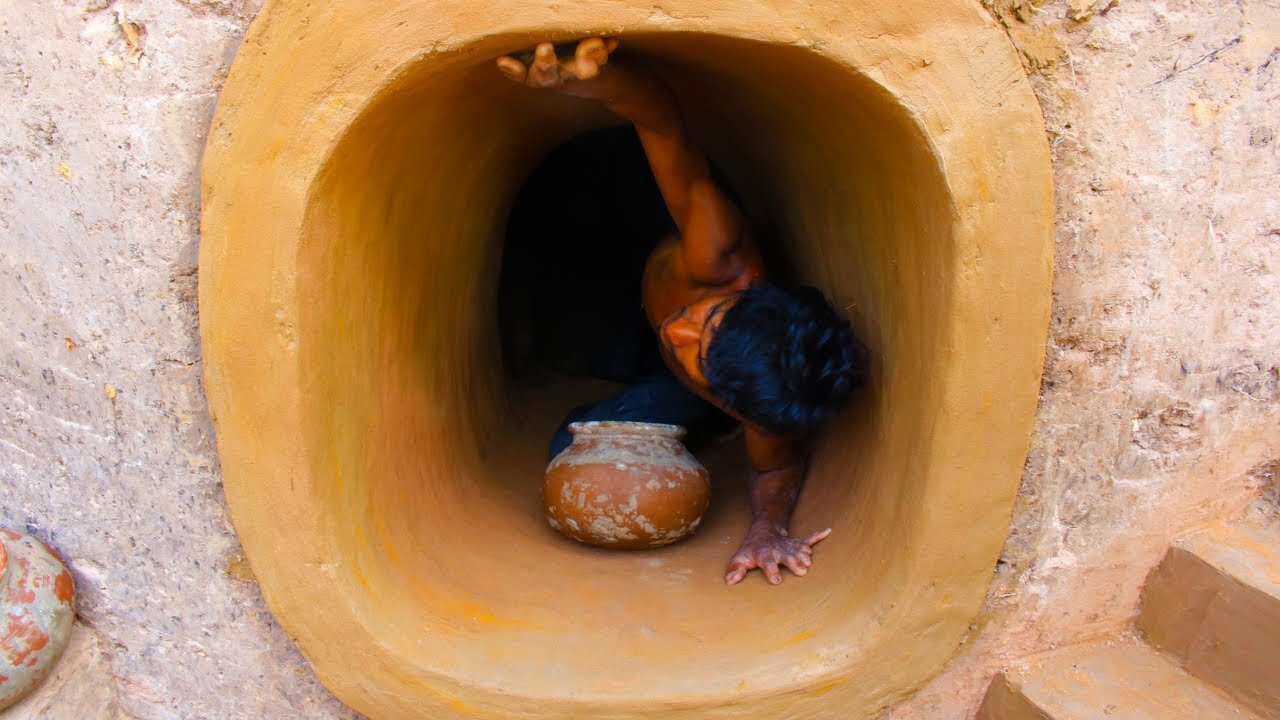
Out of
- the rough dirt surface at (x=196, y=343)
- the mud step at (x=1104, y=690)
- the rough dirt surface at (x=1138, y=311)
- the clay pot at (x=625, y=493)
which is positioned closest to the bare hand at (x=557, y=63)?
the rough dirt surface at (x=196, y=343)

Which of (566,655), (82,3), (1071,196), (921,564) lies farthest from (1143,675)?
(82,3)

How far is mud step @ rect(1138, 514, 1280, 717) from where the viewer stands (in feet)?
5.15

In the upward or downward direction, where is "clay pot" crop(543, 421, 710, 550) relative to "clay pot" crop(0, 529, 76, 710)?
upward

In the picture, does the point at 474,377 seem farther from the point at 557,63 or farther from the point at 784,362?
the point at 557,63

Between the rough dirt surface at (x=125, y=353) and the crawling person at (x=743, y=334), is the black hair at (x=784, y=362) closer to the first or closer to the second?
the crawling person at (x=743, y=334)

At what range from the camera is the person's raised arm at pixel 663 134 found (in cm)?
138

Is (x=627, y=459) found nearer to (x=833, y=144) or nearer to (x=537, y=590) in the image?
(x=537, y=590)

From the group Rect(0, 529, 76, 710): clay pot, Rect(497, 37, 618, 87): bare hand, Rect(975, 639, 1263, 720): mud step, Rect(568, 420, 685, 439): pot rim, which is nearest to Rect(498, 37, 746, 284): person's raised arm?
Rect(497, 37, 618, 87): bare hand

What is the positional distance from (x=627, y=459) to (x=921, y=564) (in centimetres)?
69

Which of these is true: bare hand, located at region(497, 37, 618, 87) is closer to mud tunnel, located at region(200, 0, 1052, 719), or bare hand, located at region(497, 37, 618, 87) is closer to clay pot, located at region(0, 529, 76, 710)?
mud tunnel, located at region(200, 0, 1052, 719)

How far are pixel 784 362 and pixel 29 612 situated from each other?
Result: 1487 millimetres

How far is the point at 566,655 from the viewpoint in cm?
167

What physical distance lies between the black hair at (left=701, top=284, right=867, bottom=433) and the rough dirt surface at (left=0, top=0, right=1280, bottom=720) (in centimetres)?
39

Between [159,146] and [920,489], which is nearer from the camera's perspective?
[159,146]
